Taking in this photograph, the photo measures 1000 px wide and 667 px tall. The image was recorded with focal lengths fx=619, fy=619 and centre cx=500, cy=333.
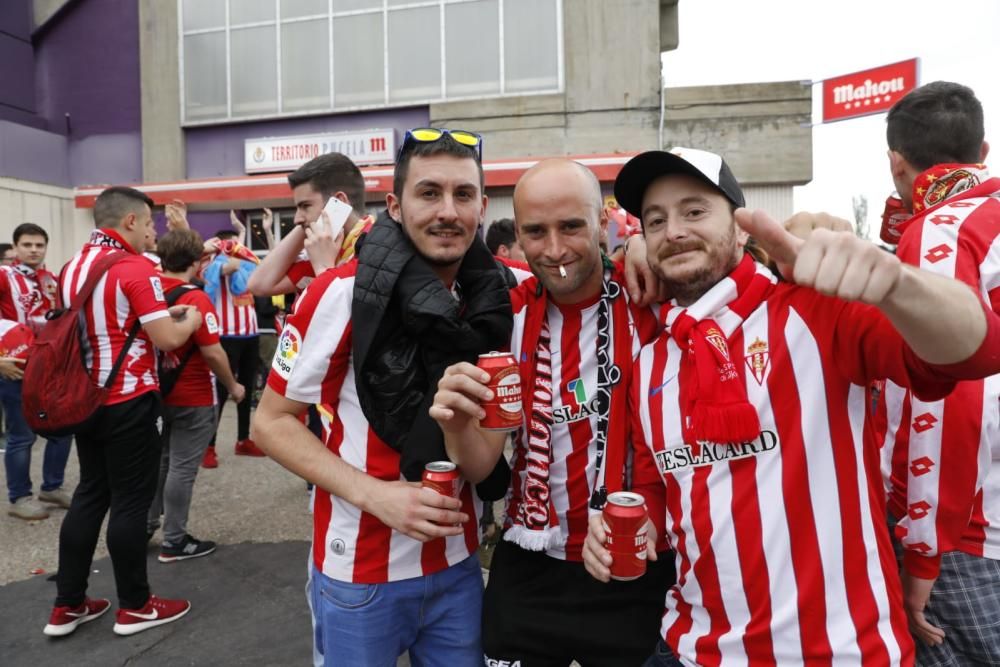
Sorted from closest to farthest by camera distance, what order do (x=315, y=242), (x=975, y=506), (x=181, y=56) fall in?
(x=975, y=506), (x=315, y=242), (x=181, y=56)

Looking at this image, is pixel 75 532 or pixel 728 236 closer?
pixel 728 236

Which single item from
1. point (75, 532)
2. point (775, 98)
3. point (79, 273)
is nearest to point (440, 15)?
point (775, 98)

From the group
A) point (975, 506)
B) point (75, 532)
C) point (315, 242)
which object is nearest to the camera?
point (975, 506)

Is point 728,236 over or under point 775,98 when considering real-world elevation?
under

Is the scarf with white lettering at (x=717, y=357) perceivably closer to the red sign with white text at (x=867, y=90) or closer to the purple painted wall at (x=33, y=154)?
the red sign with white text at (x=867, y=90)

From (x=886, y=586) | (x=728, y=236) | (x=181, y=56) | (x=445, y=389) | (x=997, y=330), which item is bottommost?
(x=886, y=586)

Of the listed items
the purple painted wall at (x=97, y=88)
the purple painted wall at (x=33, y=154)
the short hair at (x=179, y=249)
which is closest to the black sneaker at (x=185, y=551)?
the short hair at (x=179, y=249)

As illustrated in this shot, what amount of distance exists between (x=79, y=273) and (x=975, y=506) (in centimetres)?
415

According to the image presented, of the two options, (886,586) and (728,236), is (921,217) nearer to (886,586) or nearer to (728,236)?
(728,236)

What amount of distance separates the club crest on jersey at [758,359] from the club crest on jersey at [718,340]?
0.17ft

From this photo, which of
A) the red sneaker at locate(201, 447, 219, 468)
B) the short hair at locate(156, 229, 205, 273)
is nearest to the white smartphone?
the short hair at locate(156, 229, 205, 273)

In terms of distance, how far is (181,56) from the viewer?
13422 millimetres

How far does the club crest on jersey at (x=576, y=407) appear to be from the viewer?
1.79 metres

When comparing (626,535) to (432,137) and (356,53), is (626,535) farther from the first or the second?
(356,53)
